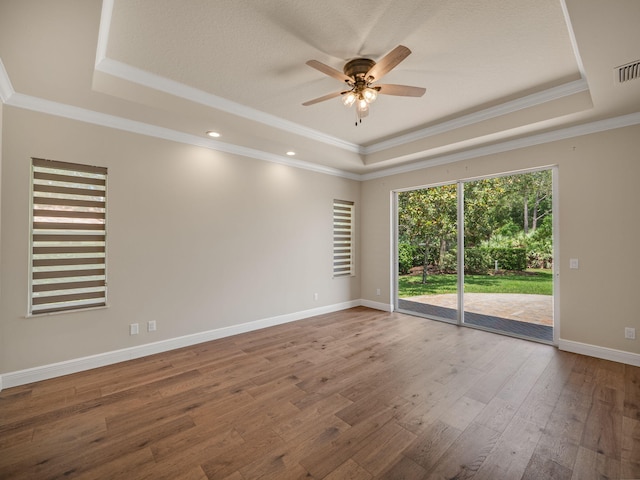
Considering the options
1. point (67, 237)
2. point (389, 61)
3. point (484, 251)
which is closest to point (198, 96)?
point (67, 237)

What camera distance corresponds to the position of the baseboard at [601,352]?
3098 mm

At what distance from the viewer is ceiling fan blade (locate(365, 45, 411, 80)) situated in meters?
1.98

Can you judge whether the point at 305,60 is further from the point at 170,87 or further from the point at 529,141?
the point at 529,141

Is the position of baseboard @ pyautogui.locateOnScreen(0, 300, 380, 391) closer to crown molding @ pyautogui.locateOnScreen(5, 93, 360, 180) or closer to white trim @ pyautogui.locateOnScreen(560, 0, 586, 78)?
crown molding @ pyautogui.locateOnScreen(5, 93, 360, 180)

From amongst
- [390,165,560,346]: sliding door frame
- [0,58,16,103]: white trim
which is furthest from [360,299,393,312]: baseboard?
[0,58,16,103]: white trim

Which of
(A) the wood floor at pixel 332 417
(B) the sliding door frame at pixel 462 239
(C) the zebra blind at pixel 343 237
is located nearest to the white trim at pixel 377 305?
(B) the sliding door frame at pixel 462 239

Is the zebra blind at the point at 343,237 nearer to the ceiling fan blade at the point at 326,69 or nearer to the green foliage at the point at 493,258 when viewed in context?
the green foliage at the point at 493,258

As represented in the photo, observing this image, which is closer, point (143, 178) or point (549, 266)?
point (143, 178)

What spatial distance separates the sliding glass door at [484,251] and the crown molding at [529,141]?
1.33ft

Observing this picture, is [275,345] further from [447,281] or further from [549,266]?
[549,266]

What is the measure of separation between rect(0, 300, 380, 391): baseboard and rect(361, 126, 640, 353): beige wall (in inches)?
147

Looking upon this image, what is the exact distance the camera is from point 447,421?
7.11ft

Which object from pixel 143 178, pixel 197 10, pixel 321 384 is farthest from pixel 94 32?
pixel 321 384

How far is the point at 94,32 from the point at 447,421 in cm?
375
